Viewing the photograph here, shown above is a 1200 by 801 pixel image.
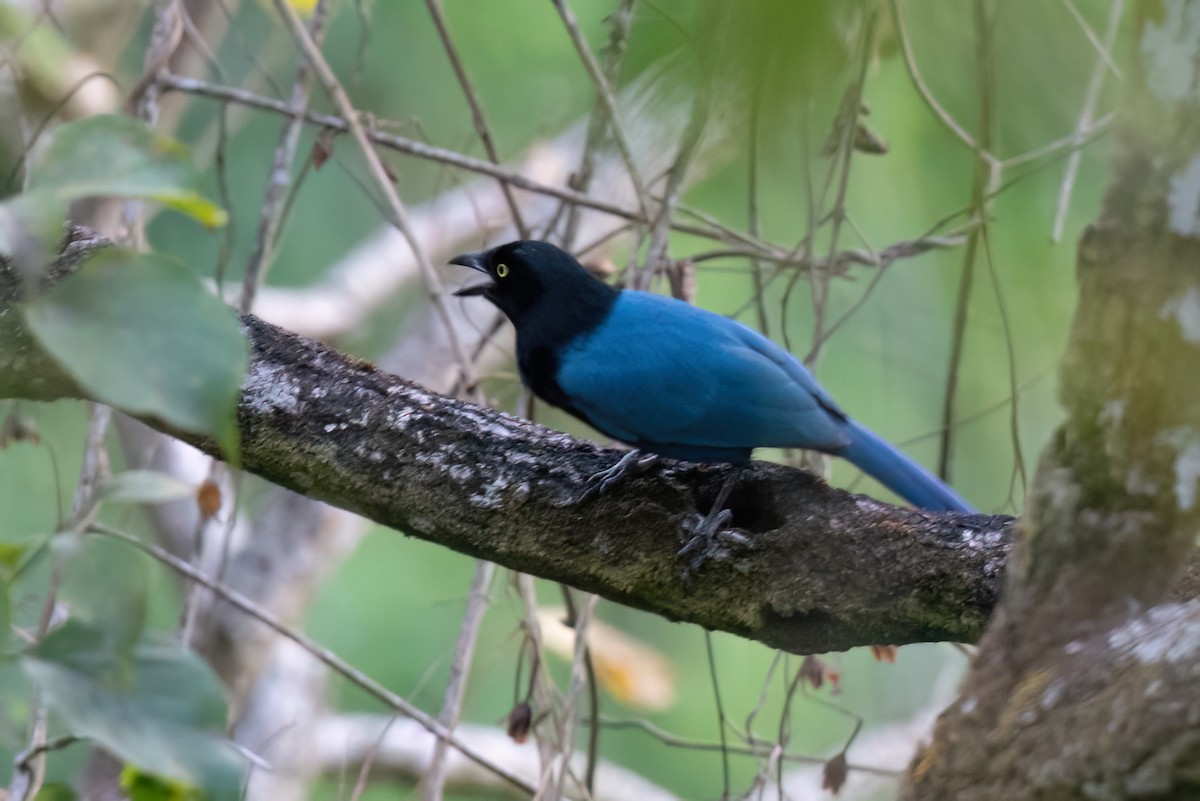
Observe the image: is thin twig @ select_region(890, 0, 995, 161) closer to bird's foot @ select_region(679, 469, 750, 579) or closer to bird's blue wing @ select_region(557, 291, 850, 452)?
bird's foot @ select_region(679, 469, 750, 579)

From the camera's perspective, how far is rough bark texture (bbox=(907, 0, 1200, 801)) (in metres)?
1.26

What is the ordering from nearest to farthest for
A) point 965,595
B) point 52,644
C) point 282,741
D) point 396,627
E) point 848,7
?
point 848,7, point 52,644, point 965,595, point 282,741, point 396,627

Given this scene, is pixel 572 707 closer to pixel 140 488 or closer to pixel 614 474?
pixel 614 474

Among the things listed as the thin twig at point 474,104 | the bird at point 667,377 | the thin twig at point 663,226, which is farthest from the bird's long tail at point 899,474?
the thin twig at point 474,104

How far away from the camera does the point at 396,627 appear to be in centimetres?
992

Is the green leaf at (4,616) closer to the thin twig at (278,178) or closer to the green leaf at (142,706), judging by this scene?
the green leaf at (142,706)

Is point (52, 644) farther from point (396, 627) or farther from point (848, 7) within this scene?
point (396, 627)

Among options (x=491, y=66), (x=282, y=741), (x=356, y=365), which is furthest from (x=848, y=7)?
(x=282, y=741)

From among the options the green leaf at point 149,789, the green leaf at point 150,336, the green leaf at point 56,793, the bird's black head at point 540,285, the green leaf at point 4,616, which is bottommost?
the green leaf at point 56,793

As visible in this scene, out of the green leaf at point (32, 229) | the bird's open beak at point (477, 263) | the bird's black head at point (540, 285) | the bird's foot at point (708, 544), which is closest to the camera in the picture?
the green leaf at point (32, 229)

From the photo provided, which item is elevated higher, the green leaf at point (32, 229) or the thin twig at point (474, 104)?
the thin twig at point (474, 104)

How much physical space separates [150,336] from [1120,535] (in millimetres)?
1208

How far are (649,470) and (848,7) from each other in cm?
184

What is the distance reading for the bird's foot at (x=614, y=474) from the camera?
2.55 metres
